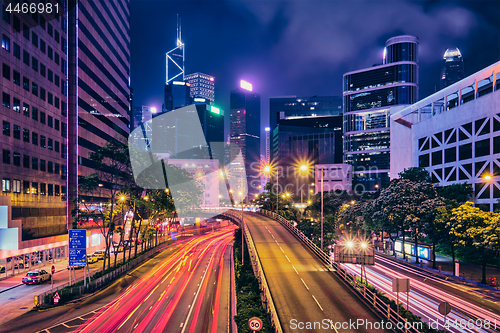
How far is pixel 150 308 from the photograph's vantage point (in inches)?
1068

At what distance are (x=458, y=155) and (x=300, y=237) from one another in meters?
33.0

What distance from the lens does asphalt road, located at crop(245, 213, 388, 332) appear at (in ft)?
60.5

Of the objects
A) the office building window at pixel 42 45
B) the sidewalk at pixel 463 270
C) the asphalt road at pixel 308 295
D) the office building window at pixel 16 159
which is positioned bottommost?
the sidewalk at pixel 463 270

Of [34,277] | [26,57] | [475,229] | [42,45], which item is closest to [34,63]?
[26,57]

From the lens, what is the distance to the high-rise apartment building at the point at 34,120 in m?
38.9

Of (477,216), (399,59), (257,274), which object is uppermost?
(399,59)

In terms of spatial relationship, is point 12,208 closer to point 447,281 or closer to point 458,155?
point 447,281

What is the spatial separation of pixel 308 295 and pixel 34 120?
43013 millimetres

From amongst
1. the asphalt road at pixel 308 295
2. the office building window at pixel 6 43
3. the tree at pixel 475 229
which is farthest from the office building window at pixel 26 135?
the tree at pixel 475 229

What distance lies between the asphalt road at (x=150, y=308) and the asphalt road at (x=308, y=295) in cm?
537

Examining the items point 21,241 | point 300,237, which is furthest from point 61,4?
point 300,237

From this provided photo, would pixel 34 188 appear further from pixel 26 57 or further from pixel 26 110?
pixel 26 57

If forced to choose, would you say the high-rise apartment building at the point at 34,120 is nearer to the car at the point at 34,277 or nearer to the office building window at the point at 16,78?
the office building window at the point at 16,78

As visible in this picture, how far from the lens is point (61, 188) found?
51.3 meters
